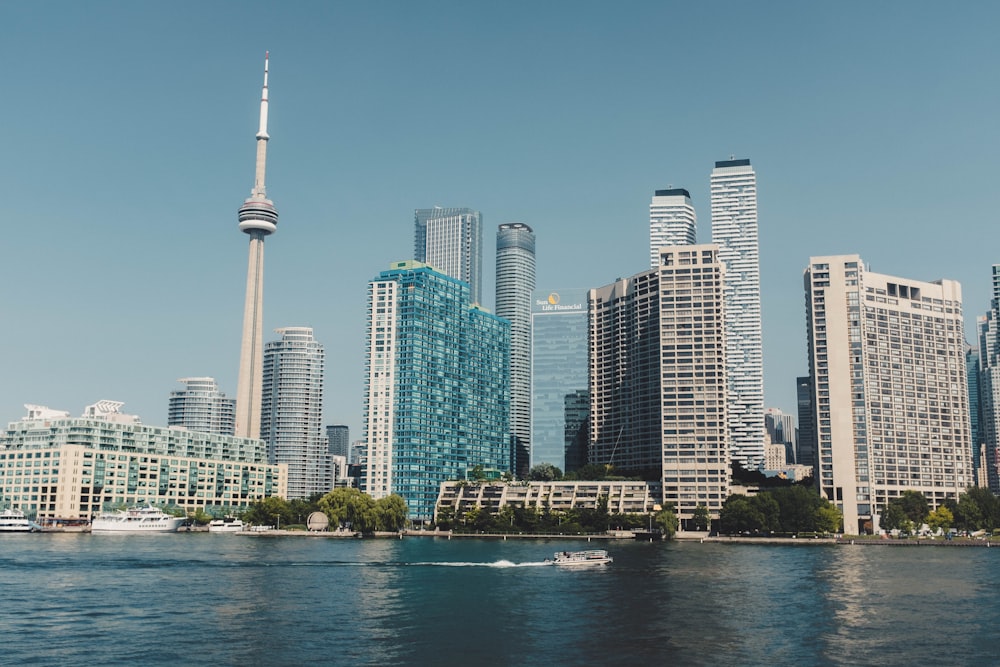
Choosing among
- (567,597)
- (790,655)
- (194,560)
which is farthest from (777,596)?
(194,560)

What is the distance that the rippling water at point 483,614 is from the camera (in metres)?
→ 80.4

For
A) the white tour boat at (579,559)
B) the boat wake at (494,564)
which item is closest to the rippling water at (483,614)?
the boat wake at (494,564)

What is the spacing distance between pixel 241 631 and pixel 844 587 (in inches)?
3389

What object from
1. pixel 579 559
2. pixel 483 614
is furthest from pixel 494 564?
pixel 483 614

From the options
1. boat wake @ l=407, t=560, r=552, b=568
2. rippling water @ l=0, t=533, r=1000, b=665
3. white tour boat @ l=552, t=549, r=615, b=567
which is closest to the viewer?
rippling water @ l=0, t=533, r=1000, b=665

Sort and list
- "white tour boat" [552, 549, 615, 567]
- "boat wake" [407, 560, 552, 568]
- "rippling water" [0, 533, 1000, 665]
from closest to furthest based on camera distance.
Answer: "rippling water" [0, 533, 1000, 665], "boat wake" [407, 560, 552, 568], "white tour boat" [552, 549, 615, 567]

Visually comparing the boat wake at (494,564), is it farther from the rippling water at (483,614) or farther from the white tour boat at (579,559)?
the white tour boat at (579,559)

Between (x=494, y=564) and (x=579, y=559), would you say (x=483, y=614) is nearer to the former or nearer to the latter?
(x=494, y=564)

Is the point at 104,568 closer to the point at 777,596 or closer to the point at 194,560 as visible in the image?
the point at 194,560

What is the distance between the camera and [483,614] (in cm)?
10275

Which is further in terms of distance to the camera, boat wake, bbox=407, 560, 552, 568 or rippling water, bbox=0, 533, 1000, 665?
boat wake, bbox=407, 560, 552, 568

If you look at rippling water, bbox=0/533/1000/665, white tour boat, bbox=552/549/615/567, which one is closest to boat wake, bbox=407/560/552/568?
rippling water, bbox=0/533/1000/665

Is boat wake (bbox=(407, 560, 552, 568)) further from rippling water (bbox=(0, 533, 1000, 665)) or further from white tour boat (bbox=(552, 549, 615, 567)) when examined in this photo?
white tour boat (bbox=(552, 549, 615, 567))

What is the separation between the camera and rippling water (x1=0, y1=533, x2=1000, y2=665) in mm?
80375
